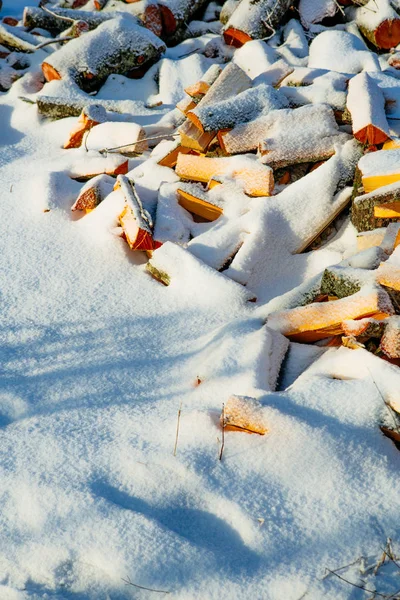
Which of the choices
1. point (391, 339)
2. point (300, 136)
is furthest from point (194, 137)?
point (391, 339)

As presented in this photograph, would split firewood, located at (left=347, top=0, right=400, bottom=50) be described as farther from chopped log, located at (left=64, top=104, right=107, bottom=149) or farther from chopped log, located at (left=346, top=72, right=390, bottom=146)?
chopped log, located at (left=64, top=104, right=107, bottom=149)

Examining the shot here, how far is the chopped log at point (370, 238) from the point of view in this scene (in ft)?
12.1

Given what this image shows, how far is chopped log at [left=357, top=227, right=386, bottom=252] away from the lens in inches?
145

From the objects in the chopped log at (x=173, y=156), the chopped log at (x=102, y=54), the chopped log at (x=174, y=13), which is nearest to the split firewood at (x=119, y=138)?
the chopped log at (x=173, y=156)

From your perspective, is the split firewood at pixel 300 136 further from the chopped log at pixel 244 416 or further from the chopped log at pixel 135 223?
the chopped log at pixel 244 416

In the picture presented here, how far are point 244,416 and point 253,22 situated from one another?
512 centimetres

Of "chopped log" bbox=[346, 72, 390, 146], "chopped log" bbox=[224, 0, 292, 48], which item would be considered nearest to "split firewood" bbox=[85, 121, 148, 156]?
"chopped log" bbox=[346, 72, 390, 146]

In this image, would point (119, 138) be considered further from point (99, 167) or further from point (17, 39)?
point (17, 39)

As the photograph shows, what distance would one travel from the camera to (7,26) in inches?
264

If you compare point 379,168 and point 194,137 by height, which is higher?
point 379,168

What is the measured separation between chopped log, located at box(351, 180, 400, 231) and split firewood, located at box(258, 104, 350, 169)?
57 centimetres

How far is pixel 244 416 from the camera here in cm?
255

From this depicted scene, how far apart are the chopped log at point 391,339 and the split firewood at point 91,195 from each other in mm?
2202

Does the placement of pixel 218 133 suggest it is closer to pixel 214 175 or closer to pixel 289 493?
pixel 214 175
